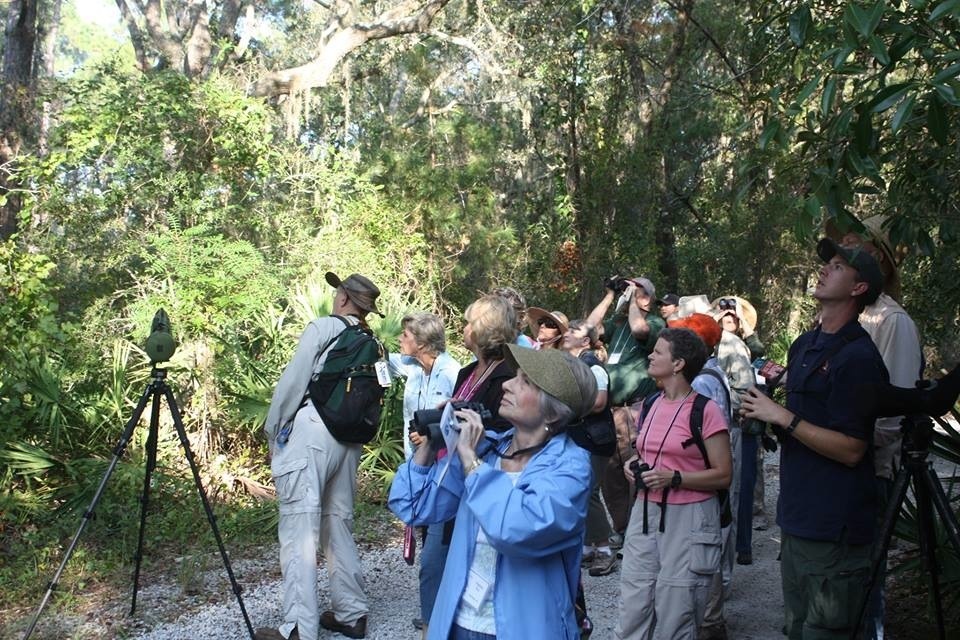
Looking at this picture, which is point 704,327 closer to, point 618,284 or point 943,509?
point 618,284

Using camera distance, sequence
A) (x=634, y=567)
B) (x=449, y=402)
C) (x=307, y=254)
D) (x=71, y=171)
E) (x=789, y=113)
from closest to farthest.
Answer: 1. (x=449, y=402)
2. (x=789, y=113)
3. (x=634, y=567)
4. (x=71, y=171)
5. (x=307, y=254)

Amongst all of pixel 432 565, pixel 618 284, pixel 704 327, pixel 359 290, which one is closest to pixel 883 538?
pixel 432 565

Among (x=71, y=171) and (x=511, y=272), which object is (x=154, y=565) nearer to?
(x=71, y=171)

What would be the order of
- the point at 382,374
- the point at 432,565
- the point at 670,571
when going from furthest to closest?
the point at 382,374 < the point at 432,565 < the point at 670,571

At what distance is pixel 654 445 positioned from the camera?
487 centimetres

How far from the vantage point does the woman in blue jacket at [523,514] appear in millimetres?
2973

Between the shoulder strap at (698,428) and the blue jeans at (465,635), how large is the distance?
1950 millimetres

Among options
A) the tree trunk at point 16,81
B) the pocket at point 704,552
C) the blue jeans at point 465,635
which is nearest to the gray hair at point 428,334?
the pocket at point 704,552

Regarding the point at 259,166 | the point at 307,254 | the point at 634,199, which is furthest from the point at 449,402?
the point at 634,199

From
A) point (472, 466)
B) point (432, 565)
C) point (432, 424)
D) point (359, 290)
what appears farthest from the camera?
point (359, 290)

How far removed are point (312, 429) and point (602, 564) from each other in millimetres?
2829

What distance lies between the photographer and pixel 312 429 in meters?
5.86

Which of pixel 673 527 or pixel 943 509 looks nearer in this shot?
pixel 943 509

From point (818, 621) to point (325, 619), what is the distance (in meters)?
3.39
